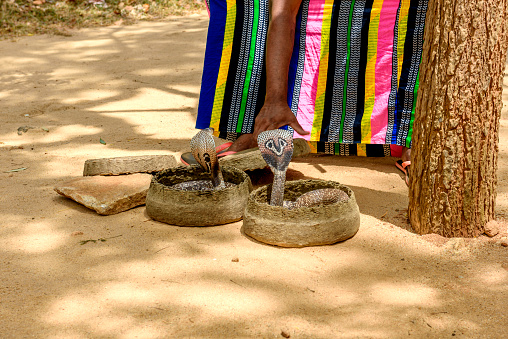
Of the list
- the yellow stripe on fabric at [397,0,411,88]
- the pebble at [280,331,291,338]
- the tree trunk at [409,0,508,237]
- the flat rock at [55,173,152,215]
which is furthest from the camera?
the yellow stripe on fabric at [397,0,411,88]

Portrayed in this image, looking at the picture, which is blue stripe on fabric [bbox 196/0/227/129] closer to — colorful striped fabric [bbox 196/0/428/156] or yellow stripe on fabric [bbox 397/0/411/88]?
colorful striped fabric [bbox 196/0/428/156]

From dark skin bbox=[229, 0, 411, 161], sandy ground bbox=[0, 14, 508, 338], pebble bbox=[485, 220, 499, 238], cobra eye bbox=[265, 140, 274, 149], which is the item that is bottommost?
sandy ground bbox=[0, 14, 508, 338]

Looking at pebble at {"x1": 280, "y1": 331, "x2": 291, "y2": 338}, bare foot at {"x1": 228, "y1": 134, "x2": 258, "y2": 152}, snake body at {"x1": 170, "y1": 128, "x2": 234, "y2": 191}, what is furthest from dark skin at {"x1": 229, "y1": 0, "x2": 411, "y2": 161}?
pebble at {"x1": 280, "y1": 331, "x2": 291, "y2": 338}

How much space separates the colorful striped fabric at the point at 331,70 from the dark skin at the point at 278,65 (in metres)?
0.14

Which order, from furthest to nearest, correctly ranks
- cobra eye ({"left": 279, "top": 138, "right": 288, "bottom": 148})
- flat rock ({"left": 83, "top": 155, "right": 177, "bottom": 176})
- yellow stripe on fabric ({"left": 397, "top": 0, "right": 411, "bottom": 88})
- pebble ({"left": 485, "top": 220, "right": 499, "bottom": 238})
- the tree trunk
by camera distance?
yellow stripe on fabric ({"left": 397, "top": 0, "right": 411, "bottom": 88}) → flat rock ({"left": 83, "top": 155, "right": 177, "bottom": 176}) → cobra eye ({"left": 279, "top": 138, "right": 288, "bottom": 148}) → pebble ({"left": 485, "top": 220, "right": 499, "bottom": 238}) → the tree trunk

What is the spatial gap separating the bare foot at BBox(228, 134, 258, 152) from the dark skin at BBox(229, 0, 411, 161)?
0.04 m

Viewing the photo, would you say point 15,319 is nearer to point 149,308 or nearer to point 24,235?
point 149,308

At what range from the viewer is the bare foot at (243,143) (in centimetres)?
411

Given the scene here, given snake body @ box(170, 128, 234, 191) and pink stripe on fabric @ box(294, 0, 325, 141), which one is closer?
snake body @ box(170, 128, 234, 191)

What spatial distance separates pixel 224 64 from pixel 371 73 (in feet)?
3.58

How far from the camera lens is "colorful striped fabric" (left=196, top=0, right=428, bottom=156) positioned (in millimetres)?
3990

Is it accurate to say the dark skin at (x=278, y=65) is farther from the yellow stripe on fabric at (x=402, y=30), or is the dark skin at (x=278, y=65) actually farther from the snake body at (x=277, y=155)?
the snake body at (x=277, y=155)

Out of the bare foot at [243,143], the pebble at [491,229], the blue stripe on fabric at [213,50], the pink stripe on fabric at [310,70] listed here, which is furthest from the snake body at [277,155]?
the blue stripe on fabric at [213,50]

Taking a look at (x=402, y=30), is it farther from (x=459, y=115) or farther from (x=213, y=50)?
(x=459, y=115)
